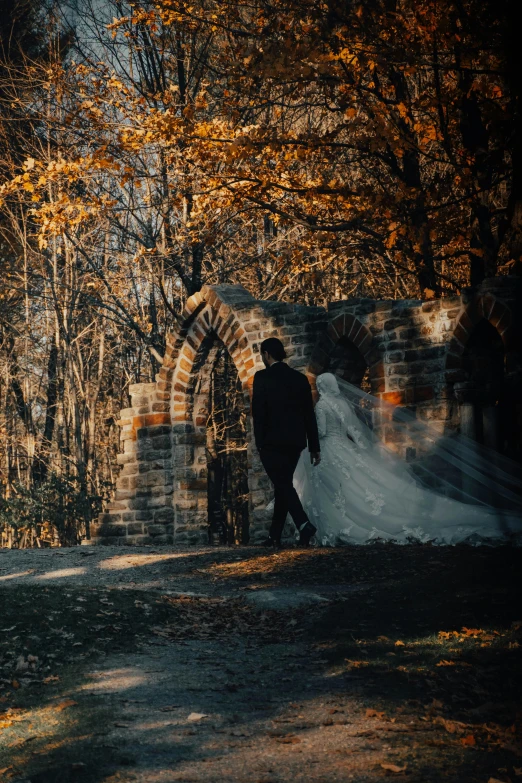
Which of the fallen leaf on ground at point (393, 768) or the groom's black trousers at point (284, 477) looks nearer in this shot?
the fallen leaf on ground at point (393, 768)

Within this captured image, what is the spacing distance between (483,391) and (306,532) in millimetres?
2317

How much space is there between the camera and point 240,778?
4.06 meters

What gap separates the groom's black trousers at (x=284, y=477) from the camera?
1030 cm

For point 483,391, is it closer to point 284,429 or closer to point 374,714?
point 284,429

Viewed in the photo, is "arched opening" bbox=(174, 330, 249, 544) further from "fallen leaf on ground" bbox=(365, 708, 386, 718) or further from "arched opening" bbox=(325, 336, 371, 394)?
"fallen leaf on ground" bbox=(365, 708, 386, 718)

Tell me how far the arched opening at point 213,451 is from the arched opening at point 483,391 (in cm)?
315

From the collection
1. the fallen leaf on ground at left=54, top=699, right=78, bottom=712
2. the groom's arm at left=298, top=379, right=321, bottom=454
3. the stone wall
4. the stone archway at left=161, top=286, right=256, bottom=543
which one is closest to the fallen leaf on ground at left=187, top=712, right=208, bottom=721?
the fallen leaf on ground at left=54, top=699, right=78, bottom=712

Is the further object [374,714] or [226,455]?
[226,455]

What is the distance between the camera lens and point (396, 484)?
10992 millimetres

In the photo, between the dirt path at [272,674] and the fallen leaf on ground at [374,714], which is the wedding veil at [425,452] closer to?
the dirt path at [272,674]

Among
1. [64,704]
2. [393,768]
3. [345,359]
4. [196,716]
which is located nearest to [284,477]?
[345,359]

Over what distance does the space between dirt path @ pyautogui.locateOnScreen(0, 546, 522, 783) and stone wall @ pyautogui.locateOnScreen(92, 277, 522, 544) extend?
2.59 meters

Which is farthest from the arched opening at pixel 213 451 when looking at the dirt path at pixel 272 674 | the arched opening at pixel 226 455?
the dirt path at pixel 272 674

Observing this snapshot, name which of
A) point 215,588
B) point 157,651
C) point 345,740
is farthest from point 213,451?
point 345,740
